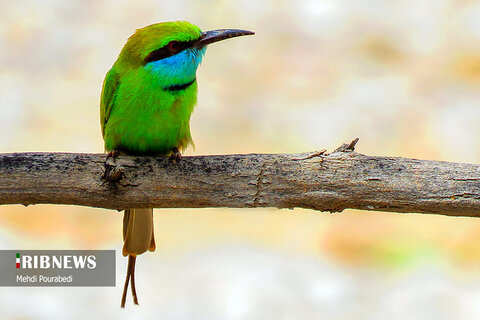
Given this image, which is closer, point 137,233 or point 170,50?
point 170,50

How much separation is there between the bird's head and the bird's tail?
0.51 meters

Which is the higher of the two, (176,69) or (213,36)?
(213,36)

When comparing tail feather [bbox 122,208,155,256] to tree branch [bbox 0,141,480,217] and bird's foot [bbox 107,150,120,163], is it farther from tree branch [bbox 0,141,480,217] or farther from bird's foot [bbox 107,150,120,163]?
tree branch [bbox 0,141,480,217]

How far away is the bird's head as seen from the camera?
2.08 meters

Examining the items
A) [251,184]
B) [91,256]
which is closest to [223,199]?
[251,184]

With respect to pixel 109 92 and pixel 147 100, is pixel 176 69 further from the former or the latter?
pixel 109 92

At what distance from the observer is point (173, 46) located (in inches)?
82.4

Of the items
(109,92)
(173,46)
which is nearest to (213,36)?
(173,46)

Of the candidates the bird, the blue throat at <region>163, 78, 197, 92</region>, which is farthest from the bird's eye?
the blue throat at <region>163, 78, 197, 92</region>

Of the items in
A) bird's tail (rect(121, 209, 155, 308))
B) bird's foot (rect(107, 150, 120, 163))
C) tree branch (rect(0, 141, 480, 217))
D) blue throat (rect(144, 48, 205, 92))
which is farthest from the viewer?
bird's tail (rect(121, 209, 155, 308))

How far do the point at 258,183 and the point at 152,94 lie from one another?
526 millimetres

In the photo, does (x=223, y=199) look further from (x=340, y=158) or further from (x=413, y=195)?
(x=413, y=195)

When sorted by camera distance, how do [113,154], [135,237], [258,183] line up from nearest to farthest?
[258,183]
[113,154]
[135,237]

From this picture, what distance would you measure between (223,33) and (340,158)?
0.68 meters
